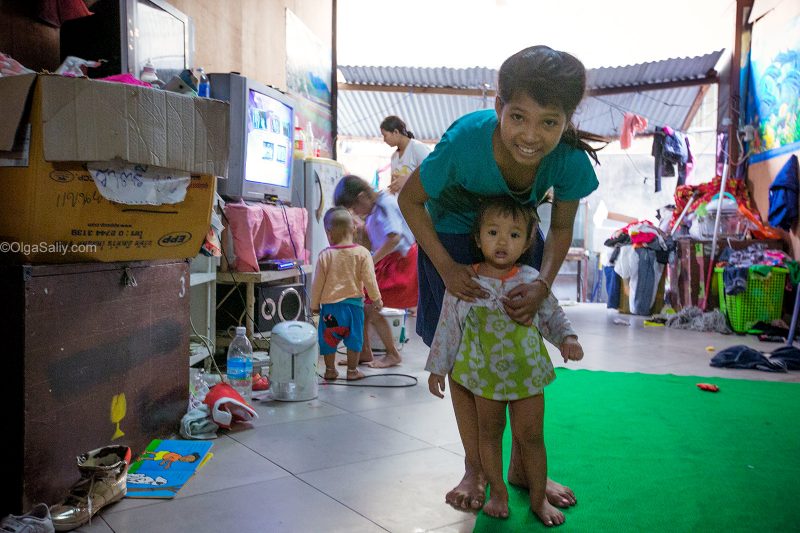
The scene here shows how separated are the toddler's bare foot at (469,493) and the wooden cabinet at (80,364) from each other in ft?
3.36

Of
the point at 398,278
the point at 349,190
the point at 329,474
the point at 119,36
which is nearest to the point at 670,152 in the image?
the point at 398,278

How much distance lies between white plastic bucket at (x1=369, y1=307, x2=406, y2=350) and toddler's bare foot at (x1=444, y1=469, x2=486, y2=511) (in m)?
2.22

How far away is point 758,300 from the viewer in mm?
5434

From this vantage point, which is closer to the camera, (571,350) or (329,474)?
(571,350)

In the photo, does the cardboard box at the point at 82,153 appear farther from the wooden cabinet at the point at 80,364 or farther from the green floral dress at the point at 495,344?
the green floral dress at the point at 495,344

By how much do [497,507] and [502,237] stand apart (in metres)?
0.72

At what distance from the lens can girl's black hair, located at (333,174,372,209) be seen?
3.82 metres

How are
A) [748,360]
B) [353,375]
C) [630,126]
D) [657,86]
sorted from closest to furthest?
[353,375] → [748,360] → [657,86] → [630,126]

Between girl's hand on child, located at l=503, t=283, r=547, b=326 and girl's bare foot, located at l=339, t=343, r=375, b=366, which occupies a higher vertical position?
girl's hand on child, located at l=503, t=283, r=547, b=326

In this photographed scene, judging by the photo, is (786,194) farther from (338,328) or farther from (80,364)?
(80,364)

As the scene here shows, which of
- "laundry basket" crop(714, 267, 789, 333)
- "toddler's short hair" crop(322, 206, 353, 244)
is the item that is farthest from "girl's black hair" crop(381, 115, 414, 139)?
"laundry basket" crop(714, 267, 789, 333)

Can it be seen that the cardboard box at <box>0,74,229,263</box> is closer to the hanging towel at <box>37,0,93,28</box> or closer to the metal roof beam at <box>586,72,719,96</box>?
the hanging towel at <box>37,0,93,28</box>

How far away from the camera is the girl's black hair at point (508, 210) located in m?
1.67

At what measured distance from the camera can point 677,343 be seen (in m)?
5.07
